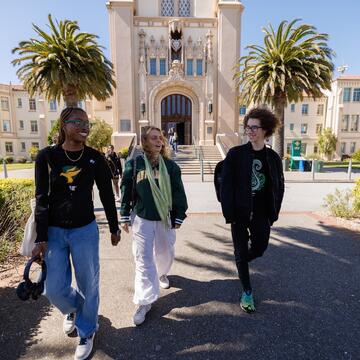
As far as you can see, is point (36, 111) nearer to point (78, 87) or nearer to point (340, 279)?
point (78, 87)

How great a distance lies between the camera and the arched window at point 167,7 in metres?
25.4

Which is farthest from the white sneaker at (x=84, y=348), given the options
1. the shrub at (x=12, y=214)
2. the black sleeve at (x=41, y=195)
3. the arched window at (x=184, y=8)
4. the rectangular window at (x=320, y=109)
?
the rectangular window at (x=320, y=109)

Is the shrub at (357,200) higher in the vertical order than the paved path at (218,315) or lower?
higher

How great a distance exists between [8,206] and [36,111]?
4220cm

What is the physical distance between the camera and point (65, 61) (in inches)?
449

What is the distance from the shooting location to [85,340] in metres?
2.37

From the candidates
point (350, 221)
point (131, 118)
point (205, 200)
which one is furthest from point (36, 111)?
point (350, 221)

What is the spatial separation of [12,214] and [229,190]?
158 inches

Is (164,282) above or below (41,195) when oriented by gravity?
below

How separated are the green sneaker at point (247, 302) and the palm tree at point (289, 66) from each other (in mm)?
14113

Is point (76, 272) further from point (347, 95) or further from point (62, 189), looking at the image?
point (347, 95)

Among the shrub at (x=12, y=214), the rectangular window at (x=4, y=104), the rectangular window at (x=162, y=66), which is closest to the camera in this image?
the shrub at (x=12, y=214)

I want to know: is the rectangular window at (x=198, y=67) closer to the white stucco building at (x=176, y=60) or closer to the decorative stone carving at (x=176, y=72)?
the white stucco building at (x=176, y=60)

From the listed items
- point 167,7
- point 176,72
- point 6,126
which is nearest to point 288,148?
point 176,72
